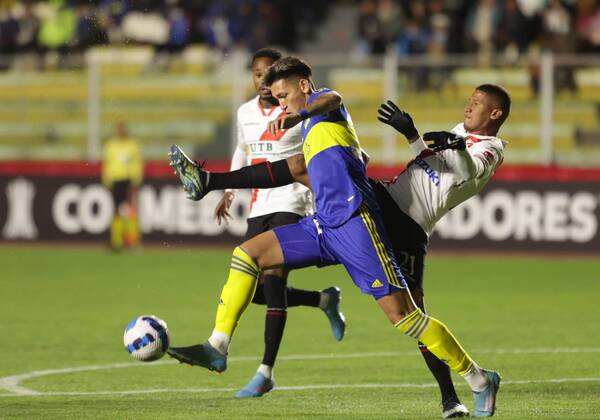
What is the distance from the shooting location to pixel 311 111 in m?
7.68

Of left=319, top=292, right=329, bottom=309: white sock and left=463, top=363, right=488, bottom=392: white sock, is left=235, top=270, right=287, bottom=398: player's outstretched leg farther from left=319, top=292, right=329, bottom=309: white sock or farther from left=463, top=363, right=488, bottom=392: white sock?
left=463, top=363, right=488, bottom=392: white sock

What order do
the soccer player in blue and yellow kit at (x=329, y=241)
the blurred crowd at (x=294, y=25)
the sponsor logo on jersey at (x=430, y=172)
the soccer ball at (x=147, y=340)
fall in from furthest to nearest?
the blurred crowd at (x=294, y=25), the sponsor logo on jersey at (x=430, y=172), the soccer ball at (x=147, y=340), the soccer player in blue and yellow kit at (x=329, y=241)

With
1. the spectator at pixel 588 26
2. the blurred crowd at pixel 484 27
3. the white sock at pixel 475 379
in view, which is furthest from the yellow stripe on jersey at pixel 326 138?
the spectator at pixel 588 26

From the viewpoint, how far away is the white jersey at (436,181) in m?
7.89

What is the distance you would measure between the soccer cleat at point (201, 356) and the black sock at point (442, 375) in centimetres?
116

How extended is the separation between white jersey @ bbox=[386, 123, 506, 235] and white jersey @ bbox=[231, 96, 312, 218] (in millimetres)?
1718

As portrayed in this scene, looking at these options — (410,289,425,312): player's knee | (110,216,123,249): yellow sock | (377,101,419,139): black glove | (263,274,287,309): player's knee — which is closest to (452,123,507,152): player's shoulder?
(377,101,419,139): black glove

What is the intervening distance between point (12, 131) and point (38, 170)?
1101 millimetres

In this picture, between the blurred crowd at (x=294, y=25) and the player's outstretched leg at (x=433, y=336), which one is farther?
the blurred crowd at (x=294, y=25)

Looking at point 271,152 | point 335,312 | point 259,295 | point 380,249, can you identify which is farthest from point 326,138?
point 335,312

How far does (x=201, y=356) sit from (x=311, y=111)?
153 centimetres

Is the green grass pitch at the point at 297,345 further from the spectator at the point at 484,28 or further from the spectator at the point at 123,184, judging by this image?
the spectator at the point at 484,28

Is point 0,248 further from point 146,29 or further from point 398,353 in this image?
point 398,353

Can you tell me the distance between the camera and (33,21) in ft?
84.5
